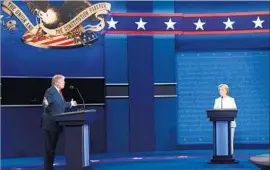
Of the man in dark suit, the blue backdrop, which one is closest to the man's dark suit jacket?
the man in dark suit

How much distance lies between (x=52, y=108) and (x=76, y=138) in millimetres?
597

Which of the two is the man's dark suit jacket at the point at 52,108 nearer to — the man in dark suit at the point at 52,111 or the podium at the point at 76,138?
the man in dark suit at the point at 52,111

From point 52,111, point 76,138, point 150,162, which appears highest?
point 52,111

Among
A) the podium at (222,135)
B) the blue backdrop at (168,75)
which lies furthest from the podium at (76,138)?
the blue backdrop at (168,75)

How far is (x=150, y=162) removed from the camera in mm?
8148

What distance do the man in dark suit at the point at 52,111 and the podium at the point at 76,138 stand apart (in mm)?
245

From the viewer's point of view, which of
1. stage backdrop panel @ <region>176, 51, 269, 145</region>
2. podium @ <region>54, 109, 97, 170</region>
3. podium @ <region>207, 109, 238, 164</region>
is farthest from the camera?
stage backdrop panel @ <region>176, 51, 269, 145</region>

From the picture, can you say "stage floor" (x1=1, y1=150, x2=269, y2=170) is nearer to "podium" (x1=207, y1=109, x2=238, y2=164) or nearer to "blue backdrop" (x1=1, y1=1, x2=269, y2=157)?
"podium" (x1=207, y1=109, x2=238, y2=164)

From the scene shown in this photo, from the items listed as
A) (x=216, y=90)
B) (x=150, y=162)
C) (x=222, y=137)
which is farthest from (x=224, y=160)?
(x=216, y=90)

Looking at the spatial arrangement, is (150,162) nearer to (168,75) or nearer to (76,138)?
(76,138)

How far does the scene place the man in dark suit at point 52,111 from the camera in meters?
6.36

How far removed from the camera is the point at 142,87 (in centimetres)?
1013

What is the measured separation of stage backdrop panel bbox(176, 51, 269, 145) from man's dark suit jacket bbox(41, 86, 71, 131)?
14.4 feet

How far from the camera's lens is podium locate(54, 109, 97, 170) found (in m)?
6.06
